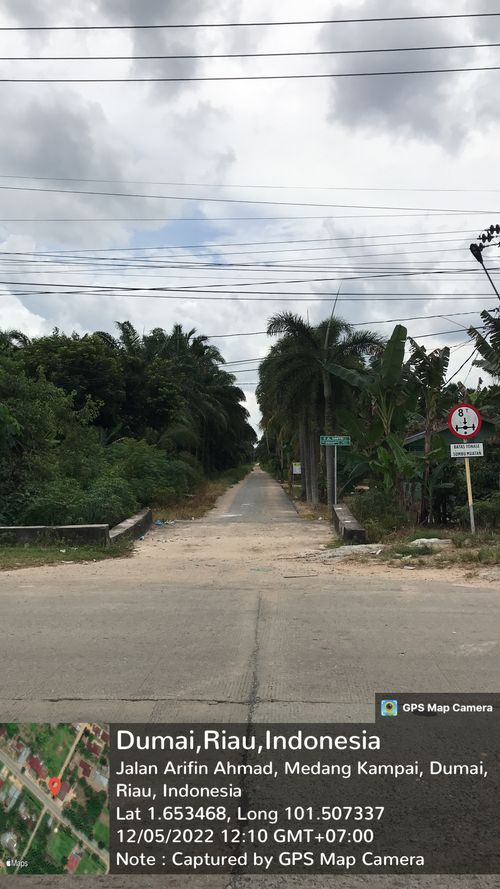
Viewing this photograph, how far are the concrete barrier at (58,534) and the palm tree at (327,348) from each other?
14.8m

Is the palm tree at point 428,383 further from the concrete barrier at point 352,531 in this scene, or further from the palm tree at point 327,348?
the palm tree at point 327,348

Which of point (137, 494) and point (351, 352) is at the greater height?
point (351, 352)

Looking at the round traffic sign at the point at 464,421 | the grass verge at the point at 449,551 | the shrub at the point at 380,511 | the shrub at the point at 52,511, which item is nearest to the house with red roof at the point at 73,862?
the grass verge at the point at 449,551

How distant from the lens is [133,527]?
1688 cm

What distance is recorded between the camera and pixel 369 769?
13.1ft

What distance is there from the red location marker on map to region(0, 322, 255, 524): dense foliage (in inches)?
456

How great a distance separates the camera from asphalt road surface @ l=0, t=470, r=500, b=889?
15.9 ft

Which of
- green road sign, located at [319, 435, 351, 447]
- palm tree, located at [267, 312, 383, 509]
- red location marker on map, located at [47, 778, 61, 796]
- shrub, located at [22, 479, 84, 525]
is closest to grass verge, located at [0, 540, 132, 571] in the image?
shrub, located at [22, 479, 84, 525]

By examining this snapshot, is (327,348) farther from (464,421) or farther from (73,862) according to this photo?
(73,862)

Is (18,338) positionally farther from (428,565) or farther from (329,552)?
(428,565)

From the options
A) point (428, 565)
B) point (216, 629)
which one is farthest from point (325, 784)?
point (428, 565)

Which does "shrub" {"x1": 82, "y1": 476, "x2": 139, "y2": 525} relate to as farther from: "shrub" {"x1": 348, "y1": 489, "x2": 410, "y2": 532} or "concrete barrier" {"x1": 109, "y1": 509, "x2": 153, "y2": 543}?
"shrub" {"x1": 348, "y1": 489, "x2": 410, "y2": 532}

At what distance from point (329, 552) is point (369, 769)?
31.6 feet

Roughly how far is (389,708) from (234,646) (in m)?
2.01
